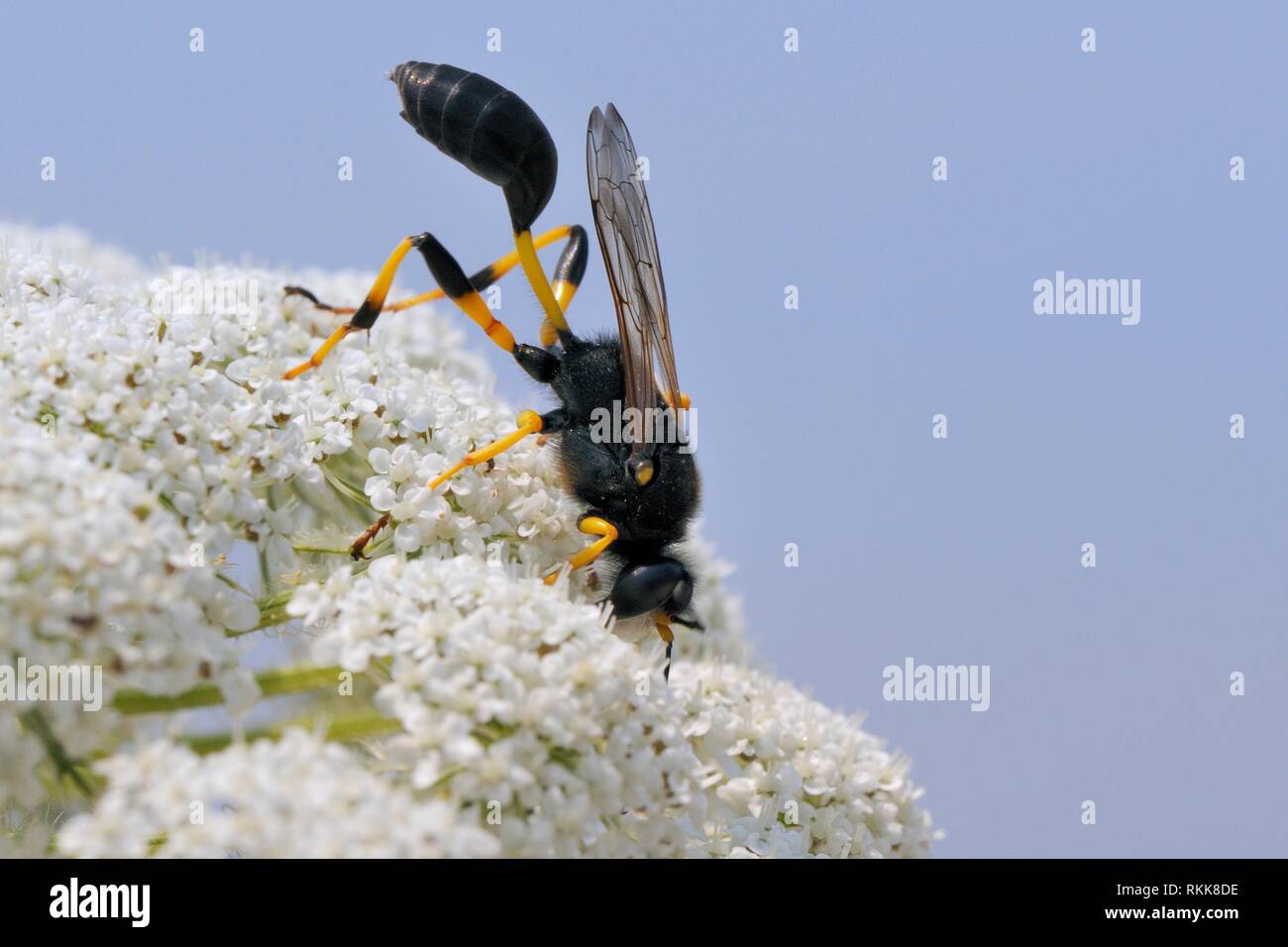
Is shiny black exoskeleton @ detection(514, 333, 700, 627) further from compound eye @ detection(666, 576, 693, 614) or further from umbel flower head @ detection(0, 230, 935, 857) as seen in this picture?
umbel flower head @ detection(0, 230, 935, 857)

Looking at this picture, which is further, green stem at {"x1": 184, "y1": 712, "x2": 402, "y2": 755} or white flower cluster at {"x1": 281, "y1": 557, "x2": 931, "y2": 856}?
green stem at {"x1": 184, "y1": 712, "x2": 402, "y2": 755}

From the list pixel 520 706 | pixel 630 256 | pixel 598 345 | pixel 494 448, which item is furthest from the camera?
pixel 598 345

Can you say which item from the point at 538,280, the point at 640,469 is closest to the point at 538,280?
the point at 538,280

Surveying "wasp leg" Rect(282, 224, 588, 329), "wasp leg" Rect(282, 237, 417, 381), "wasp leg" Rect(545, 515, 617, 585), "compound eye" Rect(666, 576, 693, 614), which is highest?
"wasp leg" Rect(282, 224, 588, 329)

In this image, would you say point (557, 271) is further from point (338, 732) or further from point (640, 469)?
point (338, 732)

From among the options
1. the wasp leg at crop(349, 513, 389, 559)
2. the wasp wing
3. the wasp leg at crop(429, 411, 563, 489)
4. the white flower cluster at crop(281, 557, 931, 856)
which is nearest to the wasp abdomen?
the wasp wing

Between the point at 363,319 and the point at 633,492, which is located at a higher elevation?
the point at 363,319

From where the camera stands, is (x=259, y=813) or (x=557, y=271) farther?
(x=557, y=271)
